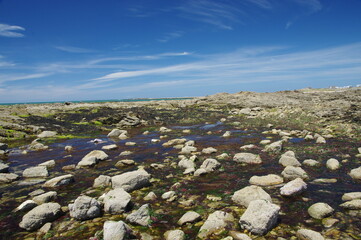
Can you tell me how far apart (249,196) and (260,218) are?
5.93 feet

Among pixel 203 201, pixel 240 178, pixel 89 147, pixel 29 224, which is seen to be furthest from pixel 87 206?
pixel 89 147

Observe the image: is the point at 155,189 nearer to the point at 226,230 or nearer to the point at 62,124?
the point at 226,230

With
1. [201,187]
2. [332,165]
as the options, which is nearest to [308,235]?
[201,187]

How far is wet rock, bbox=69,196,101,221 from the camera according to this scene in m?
A: 7.91

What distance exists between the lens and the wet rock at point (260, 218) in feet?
21.3

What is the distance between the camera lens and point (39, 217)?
25.2ft

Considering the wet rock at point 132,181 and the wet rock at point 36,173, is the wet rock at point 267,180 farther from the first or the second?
the wet rock at point 36,173

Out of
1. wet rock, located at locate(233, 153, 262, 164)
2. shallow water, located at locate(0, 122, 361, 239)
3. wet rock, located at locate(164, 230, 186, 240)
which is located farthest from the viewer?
wet rock, located at locate(233, 153, 262, 164)

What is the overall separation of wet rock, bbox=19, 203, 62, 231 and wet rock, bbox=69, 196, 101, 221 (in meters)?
0.66

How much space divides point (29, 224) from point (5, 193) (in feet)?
15.9

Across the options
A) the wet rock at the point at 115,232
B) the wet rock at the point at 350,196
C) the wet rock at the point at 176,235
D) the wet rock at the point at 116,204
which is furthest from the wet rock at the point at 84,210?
the wet rock at the point at 350,196

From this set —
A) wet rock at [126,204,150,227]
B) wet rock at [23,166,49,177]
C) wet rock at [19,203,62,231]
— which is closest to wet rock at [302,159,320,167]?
wet rock at [126,204,150,227]

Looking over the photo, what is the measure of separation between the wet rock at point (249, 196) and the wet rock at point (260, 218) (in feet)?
4.35

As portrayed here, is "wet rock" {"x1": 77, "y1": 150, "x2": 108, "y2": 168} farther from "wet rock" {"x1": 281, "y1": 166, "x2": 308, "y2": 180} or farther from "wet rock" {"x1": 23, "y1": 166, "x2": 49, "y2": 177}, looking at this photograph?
"wet rock" {"x1": 281, "y1": 166, "x2": 308, "y2": 180}
